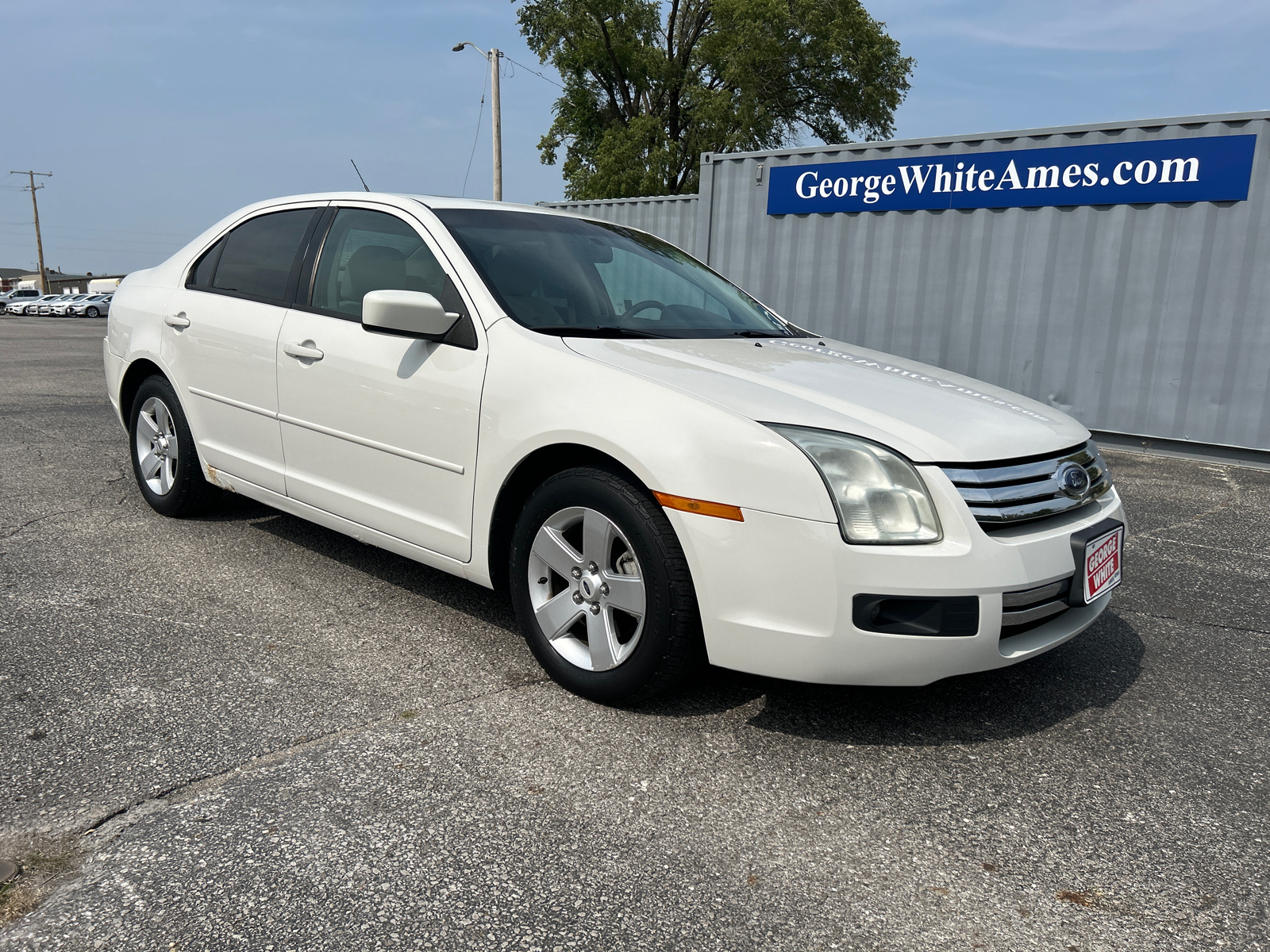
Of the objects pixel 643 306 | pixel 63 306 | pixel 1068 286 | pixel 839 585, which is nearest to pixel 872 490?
pixel 839 585

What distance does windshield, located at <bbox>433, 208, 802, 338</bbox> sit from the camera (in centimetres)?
332

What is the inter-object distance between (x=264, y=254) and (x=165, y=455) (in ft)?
4.24

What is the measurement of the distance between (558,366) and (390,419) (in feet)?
2.53

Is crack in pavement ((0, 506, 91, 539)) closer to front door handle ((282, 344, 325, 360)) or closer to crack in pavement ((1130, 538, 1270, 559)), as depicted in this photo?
front door handle ((282, 344, 325, 360))

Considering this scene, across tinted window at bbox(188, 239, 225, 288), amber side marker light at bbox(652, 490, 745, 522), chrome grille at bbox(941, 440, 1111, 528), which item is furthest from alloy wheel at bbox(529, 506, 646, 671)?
tinted window at bbox(188, 239, 225, 288)

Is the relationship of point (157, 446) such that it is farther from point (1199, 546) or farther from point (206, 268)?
point (1199, 546)

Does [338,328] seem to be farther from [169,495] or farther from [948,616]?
[948,616]

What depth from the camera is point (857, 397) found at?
110 inches

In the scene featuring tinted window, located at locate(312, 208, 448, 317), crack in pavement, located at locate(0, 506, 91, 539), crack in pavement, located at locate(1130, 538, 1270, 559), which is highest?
tinted window, located at locate(312, 208, 448, 317)

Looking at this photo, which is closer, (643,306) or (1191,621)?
(643,306)

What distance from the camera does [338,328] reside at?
361cm

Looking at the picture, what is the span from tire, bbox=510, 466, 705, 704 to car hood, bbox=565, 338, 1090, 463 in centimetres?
40

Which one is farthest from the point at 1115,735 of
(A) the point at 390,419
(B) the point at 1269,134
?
(B) the point at 1269,134

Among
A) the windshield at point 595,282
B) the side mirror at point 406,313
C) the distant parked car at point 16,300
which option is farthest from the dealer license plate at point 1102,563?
the distant parked car at point 16,300
